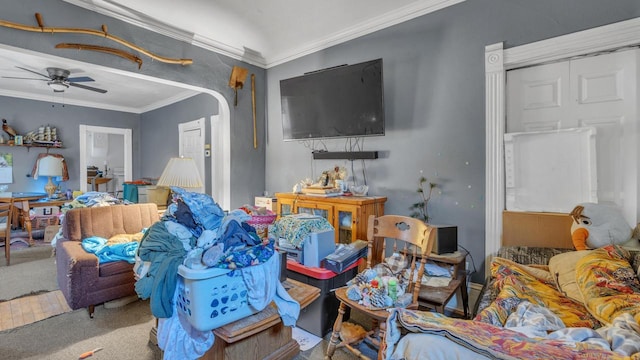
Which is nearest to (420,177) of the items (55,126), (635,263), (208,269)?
(635,263)

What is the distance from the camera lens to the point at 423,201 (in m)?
2.82

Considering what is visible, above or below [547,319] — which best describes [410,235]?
above

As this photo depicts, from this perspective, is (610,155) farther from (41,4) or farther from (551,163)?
(41,4)

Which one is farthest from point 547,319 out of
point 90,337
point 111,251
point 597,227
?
point 111,251

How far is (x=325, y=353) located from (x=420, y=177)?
5.55 feet

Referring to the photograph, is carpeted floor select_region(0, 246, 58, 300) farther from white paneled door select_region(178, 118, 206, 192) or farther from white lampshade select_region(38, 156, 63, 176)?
white paneled door select_region(178, 118, 206, 192)

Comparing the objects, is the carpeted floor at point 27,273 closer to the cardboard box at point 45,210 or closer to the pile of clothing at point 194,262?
the cardboard box at point 45,210

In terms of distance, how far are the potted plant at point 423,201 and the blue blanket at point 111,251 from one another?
2.50 metres

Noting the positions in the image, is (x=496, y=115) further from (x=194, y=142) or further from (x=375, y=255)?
(x=194, y=142)

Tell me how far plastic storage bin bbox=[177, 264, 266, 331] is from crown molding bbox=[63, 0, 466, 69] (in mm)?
2628

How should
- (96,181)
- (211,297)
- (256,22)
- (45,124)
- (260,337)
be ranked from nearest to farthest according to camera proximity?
(211,297), (260,337), (256,22), (45,124), (96,181)

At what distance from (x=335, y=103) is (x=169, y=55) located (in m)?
1.79

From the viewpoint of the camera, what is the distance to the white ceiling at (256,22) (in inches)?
107

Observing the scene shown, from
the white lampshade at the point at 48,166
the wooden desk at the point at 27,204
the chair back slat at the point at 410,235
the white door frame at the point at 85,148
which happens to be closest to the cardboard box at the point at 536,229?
the chair back slat at the point at 410,235
